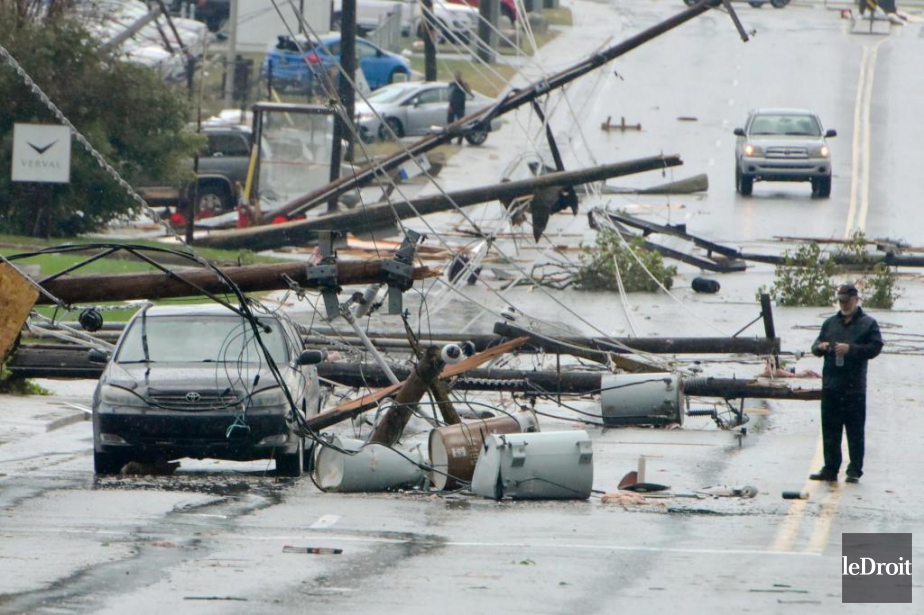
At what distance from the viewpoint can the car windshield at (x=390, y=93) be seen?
47938 millimetres

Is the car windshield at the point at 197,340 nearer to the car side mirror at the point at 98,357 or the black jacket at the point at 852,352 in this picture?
the car side mirror at the point at 98,357

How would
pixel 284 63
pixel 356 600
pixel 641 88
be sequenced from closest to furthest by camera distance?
pixel 356 600
pixel 284 63
pixel 641 88

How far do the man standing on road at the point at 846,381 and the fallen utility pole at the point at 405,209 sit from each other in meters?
14.0

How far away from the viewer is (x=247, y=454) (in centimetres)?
1482

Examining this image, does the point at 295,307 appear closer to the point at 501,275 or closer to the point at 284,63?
the point at 501,275

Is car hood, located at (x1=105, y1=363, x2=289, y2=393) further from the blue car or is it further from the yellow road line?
the blue car

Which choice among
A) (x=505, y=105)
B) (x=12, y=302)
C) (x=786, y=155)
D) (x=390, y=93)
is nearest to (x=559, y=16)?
(x=390, y=93)

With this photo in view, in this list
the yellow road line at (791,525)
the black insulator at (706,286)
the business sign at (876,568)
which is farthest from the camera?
the black insulator at (706,286)

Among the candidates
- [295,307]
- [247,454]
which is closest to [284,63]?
[295,307]

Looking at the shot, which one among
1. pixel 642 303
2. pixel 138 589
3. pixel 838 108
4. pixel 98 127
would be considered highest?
pixel 838 108

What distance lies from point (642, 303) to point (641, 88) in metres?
29.3

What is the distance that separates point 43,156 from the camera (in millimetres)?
29250

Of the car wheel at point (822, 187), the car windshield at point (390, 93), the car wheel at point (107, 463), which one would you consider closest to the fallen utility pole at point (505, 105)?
the car wheel at point (822, 187)

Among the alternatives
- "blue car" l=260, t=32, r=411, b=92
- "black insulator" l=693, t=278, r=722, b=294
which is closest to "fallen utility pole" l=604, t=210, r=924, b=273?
"black insulator" l=693, t=278, r=722, b=294
